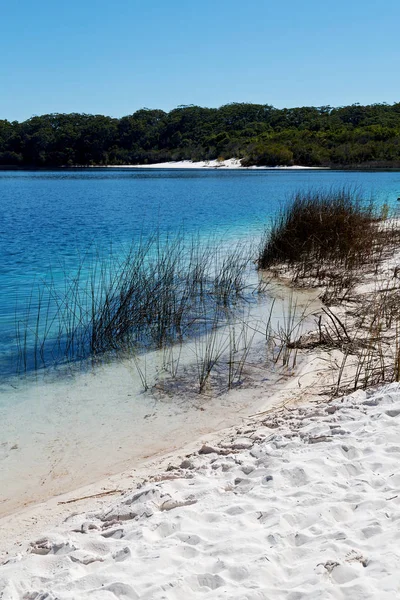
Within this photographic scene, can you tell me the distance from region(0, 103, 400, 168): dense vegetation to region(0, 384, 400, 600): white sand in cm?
6583

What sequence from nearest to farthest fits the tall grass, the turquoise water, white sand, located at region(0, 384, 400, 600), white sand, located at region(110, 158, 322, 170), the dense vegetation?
white sand, located at region(0, 384, 400, 600) → the tall grass → the turquoise water → white sand, located at region(110, 158, 322, 170) → the dense vegetation

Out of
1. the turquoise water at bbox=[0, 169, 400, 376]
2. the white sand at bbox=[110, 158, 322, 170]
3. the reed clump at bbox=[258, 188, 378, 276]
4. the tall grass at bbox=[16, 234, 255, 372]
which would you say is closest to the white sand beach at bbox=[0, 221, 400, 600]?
the tall grass at bbox=[16, 234, 255, 372]

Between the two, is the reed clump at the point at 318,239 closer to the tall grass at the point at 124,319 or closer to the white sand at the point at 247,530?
the tall grass at the point at 124,319

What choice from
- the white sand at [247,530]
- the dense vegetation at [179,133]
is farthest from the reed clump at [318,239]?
the dense vegetation at [179,133]

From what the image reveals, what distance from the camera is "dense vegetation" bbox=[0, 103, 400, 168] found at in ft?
234

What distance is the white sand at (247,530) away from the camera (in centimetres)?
221

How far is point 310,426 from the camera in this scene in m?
3.85

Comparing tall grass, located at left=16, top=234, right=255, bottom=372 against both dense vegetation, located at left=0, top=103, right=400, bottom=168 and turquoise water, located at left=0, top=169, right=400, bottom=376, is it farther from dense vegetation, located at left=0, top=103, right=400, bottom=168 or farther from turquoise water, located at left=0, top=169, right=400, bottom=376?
dense vegetation, located at left=0, top=103, right=400, bottom=168

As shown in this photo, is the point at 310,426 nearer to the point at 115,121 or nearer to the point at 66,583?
the point at 66,583

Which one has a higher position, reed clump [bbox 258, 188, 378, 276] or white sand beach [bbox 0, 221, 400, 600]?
reed clump [bbox 258, 188, 378, 276]

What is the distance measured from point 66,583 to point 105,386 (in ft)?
10.6

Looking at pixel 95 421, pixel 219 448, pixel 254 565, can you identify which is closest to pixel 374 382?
pixel 219 448

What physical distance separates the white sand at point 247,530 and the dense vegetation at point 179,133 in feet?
216

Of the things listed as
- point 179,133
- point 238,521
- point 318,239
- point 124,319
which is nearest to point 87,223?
point 318,239
